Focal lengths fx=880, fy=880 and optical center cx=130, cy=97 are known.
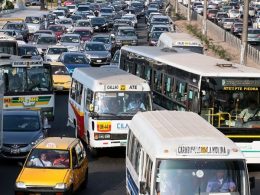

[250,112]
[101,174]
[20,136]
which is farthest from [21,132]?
[250,112]

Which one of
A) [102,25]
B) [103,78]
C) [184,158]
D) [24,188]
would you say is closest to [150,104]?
[103,78]

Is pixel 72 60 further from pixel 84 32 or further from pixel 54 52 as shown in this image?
pixel 84 32

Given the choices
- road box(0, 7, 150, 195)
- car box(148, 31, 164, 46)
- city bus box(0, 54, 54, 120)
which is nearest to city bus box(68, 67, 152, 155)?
road box(0, 7, 150, 195)

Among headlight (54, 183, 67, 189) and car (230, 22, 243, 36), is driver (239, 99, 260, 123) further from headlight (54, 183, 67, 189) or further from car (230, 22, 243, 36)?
car (230, 22, 243, 36)

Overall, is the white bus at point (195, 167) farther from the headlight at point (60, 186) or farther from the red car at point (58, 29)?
the red car at point (58, 29)

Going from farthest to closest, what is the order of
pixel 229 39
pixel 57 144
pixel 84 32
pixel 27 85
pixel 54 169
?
pixel 229 39
pixel 84 32
pixel 27 85
pixel 57 144
pixel 54 169

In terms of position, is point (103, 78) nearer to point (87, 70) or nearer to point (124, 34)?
point (87, 70)

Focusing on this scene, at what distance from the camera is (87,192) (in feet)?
65.6

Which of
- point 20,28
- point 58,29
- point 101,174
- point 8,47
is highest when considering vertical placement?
point 101,174

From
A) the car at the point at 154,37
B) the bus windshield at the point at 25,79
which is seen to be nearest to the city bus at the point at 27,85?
the bus windshield at the point at 25,79

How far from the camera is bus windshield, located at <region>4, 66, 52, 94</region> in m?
28.9

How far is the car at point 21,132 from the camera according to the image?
23.1 meters

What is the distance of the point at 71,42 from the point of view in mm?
53344

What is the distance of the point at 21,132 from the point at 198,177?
11816mm
